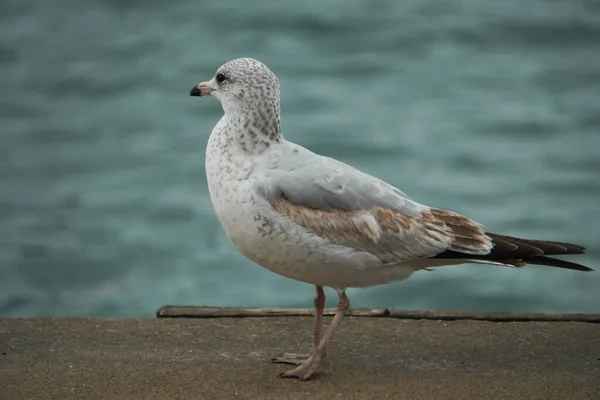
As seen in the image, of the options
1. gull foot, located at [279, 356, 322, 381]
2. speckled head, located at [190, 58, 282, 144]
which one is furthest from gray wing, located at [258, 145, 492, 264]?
gull foot, located at [279, 356, 322, 381]

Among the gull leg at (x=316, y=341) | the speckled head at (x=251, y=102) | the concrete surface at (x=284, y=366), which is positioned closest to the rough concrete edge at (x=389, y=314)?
the concrete surface at (x=284, y=366)

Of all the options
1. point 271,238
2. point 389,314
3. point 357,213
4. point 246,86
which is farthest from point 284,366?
point 246,86

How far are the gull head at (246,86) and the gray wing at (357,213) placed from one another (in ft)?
1.08

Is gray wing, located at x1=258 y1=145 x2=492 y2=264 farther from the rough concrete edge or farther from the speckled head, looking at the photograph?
the rough concrete edge

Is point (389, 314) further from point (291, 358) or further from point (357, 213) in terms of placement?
point (357, 213)

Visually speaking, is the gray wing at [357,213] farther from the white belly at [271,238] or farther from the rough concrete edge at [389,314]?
the rough concrete edge at [389,314]

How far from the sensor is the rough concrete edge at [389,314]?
5.86m

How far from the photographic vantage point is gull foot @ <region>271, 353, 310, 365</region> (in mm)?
5184

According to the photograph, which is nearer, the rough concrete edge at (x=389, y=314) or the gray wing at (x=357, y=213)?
the gray wing at (x=357, y=213)

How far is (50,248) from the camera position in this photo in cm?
1210

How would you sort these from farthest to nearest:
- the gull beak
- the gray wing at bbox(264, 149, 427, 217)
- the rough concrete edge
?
the rough concrete edge, the gull beak, the gray wing at bbox(264, 149, 427, 217)

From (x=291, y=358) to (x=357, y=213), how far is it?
770 mm

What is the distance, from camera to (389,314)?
5.98 m

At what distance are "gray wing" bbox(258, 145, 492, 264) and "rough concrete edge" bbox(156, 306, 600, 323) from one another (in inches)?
33.4
